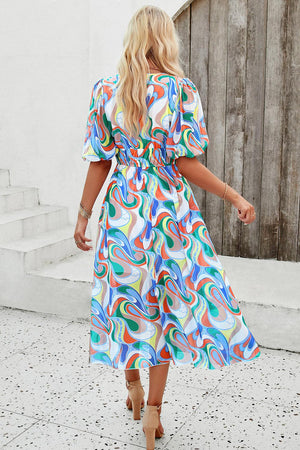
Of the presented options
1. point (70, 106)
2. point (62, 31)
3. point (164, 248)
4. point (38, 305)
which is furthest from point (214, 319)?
point (62, 31)

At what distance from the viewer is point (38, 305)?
13.4ft

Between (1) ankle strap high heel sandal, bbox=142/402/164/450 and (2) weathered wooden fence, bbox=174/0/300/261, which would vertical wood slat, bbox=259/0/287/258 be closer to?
(2) weathered wooden fence, bbox=174/0/300/261

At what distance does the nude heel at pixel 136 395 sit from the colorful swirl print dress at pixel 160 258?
11.0 inches

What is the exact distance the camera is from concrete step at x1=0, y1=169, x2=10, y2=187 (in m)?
4.93

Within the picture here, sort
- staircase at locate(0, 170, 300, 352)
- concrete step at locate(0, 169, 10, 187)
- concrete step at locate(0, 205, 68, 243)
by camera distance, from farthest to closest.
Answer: concrete step at locate(0, 169, 10, 187) < concrete step at locate(0, 205, 68, 243) < staircase at locate(0, 170, 300, 352)

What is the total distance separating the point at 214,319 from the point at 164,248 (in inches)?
13.2

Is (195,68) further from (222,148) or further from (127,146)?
(127,146)

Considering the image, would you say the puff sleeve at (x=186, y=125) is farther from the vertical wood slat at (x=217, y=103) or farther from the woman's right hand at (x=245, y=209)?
the vertical wood slat at (x=217, y=103)

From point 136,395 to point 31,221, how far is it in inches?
91.6

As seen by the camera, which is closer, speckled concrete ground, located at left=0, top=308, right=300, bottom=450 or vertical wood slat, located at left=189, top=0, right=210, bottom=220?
speckled concrete ground, located at left=0, top=308, right=300, bottom=450

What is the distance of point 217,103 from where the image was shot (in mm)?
4320

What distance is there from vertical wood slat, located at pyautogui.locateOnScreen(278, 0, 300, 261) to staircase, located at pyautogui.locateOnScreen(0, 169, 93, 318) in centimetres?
148

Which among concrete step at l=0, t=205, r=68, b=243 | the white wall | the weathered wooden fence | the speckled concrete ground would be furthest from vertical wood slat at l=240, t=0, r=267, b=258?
concrete step at l=0, t=205, r=68, b=243

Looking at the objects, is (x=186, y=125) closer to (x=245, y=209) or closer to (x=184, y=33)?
(x=245, y=209)
